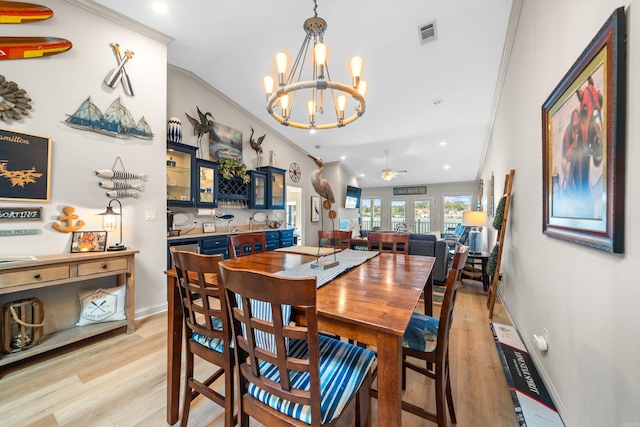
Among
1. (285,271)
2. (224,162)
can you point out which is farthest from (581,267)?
(224,162)

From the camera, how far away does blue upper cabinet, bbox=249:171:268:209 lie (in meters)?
4.56

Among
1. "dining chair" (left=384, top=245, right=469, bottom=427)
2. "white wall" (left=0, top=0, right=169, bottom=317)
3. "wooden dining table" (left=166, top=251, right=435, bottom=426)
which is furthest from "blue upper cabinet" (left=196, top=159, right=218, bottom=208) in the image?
"dining chair" (left=384, top=245, right=469, bottom=427)

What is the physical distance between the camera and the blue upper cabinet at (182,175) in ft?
11.0

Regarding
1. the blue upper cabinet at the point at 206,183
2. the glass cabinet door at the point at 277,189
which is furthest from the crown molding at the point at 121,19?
the glass cabinet door at the point at 277,189

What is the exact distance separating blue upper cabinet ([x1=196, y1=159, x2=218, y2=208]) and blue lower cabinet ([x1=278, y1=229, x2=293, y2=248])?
1529 mm

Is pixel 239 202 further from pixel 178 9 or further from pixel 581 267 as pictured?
pixel 581 267

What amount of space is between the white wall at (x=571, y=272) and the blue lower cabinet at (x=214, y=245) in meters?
3.68

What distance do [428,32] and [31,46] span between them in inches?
147

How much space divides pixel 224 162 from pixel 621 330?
431 centimetres

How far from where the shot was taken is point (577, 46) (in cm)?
124

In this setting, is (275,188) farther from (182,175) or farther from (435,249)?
(435,249)

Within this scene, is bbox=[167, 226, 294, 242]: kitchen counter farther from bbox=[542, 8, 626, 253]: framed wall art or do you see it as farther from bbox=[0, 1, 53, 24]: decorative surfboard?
bbox=[542, 8, 626, 253]: framed wall art

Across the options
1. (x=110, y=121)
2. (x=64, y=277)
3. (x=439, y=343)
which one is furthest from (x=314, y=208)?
(x=439, y=343)

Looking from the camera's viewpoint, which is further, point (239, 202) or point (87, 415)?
point (239, 202)
